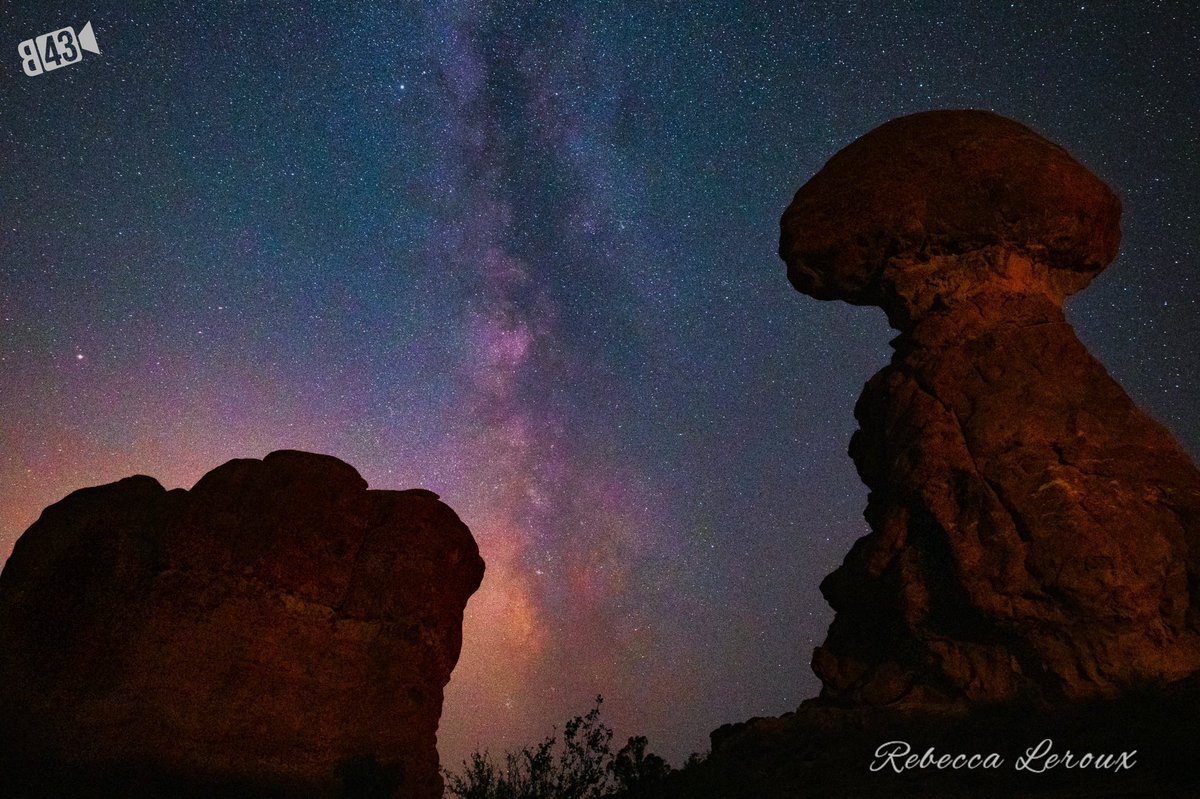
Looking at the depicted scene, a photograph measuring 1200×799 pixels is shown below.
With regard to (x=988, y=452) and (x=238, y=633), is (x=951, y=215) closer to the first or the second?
(x=988, y=452)

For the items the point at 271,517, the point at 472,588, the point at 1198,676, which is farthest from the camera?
the point at 472,588

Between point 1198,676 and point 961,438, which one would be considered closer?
point 1198,676

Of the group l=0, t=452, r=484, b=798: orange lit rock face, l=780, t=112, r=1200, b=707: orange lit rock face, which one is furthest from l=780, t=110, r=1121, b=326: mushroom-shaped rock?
l=0, t=452, r=484, b=798: orange lit rock face

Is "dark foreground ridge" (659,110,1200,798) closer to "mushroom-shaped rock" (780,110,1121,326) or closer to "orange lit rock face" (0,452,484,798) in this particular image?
"mushroom-shaped rock" (780,110,1121,326)

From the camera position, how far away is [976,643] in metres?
12.3

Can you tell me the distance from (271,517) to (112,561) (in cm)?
193

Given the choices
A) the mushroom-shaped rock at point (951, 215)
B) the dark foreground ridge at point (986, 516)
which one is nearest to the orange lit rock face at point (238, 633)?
the dark foreground ridge at point (986, 516)

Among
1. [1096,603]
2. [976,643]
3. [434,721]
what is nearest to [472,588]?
[434,721]

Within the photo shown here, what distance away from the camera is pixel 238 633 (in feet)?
39.8

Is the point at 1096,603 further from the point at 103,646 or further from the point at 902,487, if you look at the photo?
the point at 103,646

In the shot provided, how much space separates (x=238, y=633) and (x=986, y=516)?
9359 millimetres

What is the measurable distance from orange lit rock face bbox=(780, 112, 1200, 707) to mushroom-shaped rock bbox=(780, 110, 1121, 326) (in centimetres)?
3

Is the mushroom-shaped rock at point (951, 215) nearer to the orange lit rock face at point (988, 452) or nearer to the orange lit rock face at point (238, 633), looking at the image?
the orange lit rock face at point (988, 452)

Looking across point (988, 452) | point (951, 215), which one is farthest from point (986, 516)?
point (951, 215)
